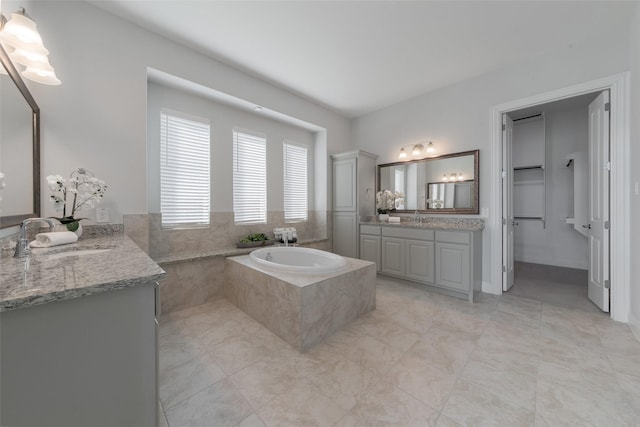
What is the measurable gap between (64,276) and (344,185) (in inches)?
148

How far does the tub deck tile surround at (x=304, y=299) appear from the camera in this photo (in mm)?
1945

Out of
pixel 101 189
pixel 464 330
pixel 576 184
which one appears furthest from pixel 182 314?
pixel 576 184

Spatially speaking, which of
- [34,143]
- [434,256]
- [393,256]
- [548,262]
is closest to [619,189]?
[434,256]

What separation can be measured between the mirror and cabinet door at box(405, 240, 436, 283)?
73 centimetres

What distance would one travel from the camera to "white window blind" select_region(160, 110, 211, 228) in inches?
112

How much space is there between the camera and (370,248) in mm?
3875

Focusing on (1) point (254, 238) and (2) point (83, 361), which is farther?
(1) point (254, 238)

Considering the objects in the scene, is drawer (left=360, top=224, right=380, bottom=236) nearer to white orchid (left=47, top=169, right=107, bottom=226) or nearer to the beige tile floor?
the beige tile floor

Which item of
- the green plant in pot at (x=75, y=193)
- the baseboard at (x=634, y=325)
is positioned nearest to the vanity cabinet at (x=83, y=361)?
the green plant in pot at (x=75, y=193)

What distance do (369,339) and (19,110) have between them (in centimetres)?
313

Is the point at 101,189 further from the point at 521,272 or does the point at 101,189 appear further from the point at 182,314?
the point at 521,272

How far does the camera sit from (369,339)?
2057 mm

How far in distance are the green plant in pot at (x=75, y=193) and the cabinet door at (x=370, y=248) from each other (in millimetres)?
3369

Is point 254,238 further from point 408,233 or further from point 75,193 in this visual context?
point 408,233
